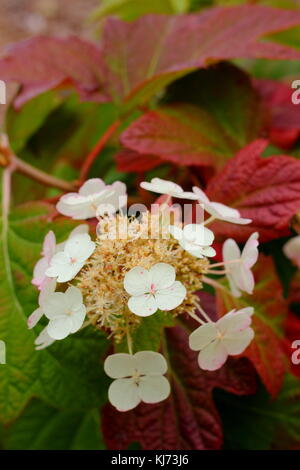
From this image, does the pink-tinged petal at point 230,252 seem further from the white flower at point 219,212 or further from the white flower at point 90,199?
the white flower at point 90,199

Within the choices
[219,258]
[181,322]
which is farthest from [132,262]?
[181,322]

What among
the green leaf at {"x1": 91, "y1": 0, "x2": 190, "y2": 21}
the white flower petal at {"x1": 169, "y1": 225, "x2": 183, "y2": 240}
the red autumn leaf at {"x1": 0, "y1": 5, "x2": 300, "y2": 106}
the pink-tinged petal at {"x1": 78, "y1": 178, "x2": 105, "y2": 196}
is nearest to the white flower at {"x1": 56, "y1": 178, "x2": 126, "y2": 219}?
the pink-tinged petal at {"x1": 78, "y1": 178, "x2": 105, "y2": 196}

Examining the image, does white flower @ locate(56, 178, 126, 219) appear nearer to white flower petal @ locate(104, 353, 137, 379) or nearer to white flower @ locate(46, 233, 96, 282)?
white flower @ locate(46, 233, 96, 282)

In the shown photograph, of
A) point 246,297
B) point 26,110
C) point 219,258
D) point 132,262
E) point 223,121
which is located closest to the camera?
point 132,262

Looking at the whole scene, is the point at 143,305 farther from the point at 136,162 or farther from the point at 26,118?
the point at 26,118

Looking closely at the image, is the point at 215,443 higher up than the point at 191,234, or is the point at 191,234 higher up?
the point at 191,234

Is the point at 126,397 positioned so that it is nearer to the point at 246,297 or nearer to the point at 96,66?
the point at 246,297
